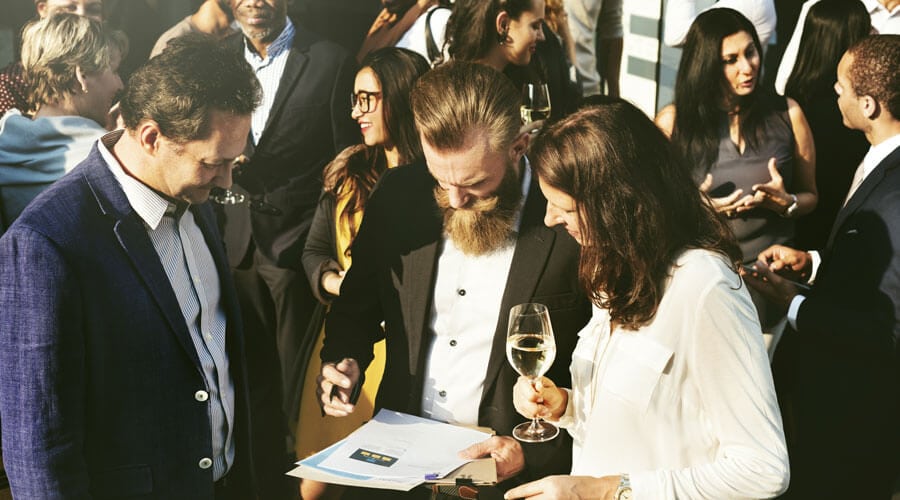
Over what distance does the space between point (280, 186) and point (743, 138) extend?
5.60 feet

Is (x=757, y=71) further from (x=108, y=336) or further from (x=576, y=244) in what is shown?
(x=108, y=336)

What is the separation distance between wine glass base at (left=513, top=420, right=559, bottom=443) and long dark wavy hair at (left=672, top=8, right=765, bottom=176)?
116 centimetres

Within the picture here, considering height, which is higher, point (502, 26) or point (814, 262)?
point (502, 26)

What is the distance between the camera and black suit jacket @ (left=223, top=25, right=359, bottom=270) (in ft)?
9.71

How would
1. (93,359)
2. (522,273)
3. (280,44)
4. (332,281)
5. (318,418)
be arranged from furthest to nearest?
(318,418)
(332,281)
(280,44)
(522,273)
(93,359)

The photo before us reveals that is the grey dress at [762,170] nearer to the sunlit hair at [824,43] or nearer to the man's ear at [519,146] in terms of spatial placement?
the sunlit hair at [824,43]

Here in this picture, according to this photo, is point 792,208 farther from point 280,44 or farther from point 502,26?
point 280,44

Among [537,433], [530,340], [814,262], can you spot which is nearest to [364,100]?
[530,340]

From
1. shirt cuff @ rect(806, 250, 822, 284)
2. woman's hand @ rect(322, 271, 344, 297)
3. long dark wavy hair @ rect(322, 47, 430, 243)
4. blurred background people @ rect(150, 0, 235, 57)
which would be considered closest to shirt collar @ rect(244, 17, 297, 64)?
blurred background people @ rect(150, 0, 235, 57)

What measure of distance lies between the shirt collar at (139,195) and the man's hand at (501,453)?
1.08 m

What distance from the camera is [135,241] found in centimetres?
216

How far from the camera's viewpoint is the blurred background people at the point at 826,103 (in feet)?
8.63

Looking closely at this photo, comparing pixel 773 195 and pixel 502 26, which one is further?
pixel 502 26

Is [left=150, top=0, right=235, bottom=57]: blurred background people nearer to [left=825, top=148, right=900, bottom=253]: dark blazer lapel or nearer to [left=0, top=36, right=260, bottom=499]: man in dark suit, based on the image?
[left=0, top=36, right=260, bottom=499]: man in dark suit
